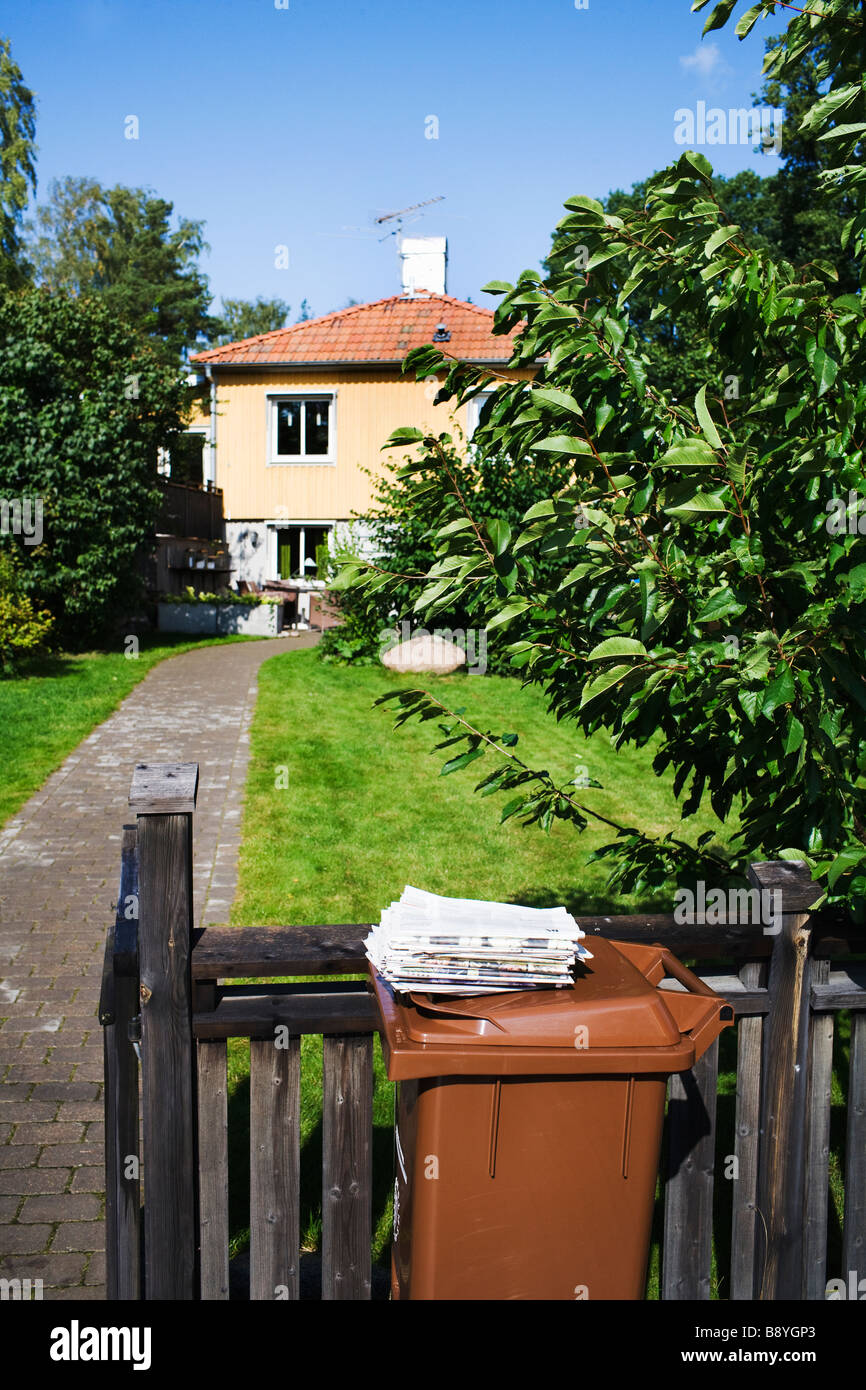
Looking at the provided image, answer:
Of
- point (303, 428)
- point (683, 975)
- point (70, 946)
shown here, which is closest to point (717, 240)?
point (683, 975)

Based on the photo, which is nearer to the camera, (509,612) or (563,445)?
(563,445)

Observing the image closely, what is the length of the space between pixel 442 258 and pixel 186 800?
28261mm

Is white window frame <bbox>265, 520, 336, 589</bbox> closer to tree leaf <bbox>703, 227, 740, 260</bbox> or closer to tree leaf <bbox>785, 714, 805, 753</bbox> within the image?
tree leaf <bbox>703, 227, 740, 260</bbox>

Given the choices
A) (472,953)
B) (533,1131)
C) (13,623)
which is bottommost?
(13,623)

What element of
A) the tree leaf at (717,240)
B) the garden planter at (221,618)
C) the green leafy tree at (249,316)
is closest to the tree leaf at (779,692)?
the tree leaf at (717,240)

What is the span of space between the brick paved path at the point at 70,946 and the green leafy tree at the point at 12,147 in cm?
2496

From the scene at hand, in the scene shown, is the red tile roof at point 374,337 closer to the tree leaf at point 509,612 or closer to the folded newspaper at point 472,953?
the tree leaf at point 509,612

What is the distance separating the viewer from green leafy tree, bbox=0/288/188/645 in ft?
57.8

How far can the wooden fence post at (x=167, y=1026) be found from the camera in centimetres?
247

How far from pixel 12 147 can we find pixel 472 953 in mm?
36818

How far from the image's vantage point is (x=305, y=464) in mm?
26906

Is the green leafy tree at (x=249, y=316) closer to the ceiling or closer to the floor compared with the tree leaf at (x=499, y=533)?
closer to the ceiling

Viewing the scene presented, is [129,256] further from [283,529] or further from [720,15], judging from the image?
[720,15]

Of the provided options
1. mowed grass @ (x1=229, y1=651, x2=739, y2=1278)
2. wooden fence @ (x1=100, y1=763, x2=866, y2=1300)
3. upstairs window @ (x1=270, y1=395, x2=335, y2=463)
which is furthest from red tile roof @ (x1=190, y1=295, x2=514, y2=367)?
wooden fence @ (x1=100, y1=763, x2=866, y2=1300)
